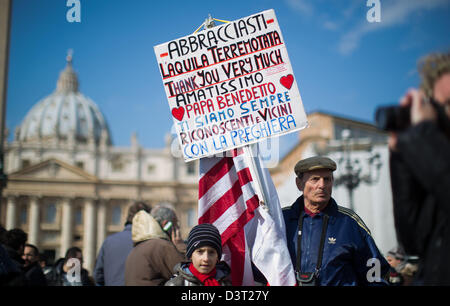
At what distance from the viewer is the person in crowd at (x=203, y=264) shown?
99.4 inches

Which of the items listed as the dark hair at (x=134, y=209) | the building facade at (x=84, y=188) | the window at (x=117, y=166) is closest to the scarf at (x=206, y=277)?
the dark hair at (x=134, y=209)

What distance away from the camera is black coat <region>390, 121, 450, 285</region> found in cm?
137

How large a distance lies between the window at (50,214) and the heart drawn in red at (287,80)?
58.8 meters

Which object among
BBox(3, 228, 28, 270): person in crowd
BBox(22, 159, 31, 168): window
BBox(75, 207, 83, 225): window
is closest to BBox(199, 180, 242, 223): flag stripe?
BBox(3, 228, 28, 270): person in crowd

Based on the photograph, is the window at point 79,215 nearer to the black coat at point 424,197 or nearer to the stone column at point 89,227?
the stone column at point 89,227

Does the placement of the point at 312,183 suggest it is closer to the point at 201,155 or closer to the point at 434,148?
the point at 201,155

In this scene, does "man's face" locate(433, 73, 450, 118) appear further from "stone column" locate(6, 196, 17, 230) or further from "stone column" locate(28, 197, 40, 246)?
"stone column" locate(28, 197, 40, 246)

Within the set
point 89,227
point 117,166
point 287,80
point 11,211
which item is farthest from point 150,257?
point 117,166

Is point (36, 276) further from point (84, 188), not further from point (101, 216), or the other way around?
point (101, 216)

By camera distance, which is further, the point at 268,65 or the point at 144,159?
the point at 144,159

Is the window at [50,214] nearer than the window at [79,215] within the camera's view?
Yes

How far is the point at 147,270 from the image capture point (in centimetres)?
317
